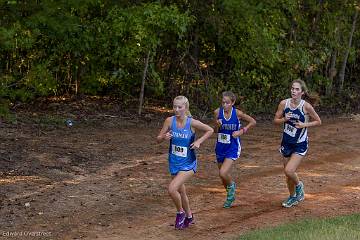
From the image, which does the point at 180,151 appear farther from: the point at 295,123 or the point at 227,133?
the point at 295,123

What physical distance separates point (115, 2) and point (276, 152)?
19.3 ft

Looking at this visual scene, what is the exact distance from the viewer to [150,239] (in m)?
6.90

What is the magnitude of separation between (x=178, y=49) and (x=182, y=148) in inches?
406

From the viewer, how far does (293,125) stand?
802 centimetres

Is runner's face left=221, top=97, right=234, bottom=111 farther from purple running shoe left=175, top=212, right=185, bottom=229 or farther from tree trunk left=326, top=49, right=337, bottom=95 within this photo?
tree trunk left=326, top=49, right=337, bottom=95

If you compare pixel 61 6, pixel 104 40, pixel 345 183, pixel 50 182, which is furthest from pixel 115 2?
pixel 345 183

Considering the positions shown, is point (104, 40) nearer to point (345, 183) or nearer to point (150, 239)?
point (345, 183)

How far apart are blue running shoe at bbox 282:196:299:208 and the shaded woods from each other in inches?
248

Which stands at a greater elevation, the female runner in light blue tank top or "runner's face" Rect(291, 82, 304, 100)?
"runner's face" Rect(291, 82, 304, 100)

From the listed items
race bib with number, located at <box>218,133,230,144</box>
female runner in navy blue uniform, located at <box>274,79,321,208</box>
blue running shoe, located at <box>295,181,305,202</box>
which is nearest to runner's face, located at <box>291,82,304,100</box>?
female runner in navy blue uniform, located at <box>274,79,321,208</box>

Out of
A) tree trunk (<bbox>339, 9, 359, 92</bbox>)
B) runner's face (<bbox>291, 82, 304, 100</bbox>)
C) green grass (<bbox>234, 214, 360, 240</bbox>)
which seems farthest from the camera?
tree trunk (<bbox>339, 9, 359, 92</bbox>)

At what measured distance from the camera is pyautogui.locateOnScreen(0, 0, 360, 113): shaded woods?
13477mm

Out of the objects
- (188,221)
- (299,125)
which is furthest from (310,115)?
(188,221)

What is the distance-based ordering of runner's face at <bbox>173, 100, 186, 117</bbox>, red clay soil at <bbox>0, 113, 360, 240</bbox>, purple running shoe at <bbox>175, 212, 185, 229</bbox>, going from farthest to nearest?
red clay soil at <bbox>0, 113, 360, 240</bbox> < purple running shoe at <bbox>175, 212, 185, 229</bbox> < runner's face at <bbox>173, 100, 186, 117</bbox>
